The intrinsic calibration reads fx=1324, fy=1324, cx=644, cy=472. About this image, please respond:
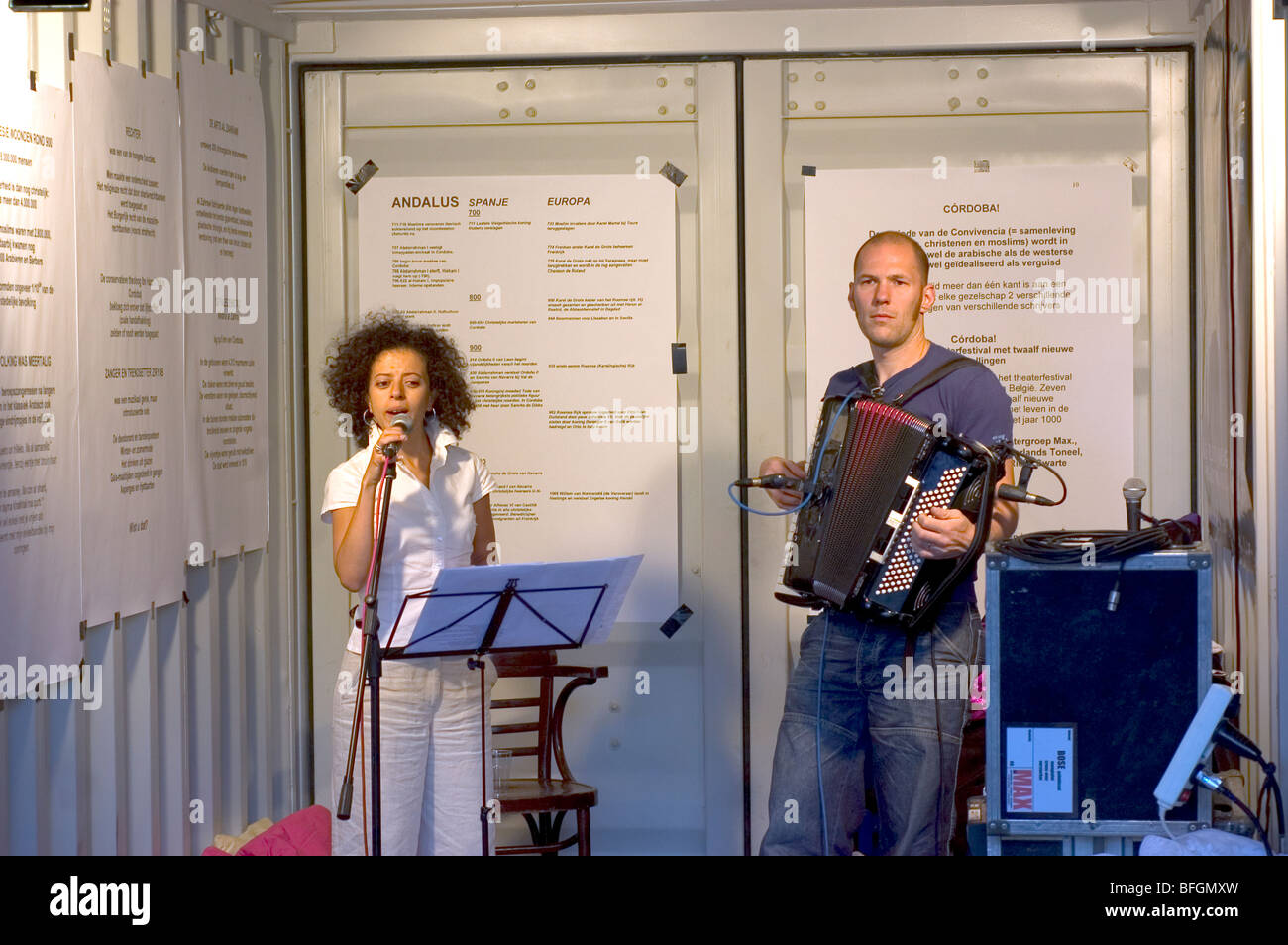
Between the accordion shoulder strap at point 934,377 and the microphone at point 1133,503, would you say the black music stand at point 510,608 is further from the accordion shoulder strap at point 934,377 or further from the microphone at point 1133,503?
the microphone at point 1133,503

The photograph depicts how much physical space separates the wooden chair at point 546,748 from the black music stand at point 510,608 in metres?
1.00

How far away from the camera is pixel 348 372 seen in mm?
4031

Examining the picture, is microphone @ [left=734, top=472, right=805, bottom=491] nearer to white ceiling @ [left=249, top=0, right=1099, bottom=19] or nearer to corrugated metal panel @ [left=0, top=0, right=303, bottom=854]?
corrugated metal panel @ [left=0, top=0, right=303, bottom=854]

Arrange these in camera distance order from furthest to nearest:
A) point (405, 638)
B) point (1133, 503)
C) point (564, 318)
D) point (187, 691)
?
point (564, 318) → point (187, 691) → point (405, 638) → point (1133, 503)

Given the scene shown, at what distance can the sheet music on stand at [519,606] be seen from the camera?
10.8ft

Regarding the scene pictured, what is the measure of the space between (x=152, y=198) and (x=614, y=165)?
1.65m

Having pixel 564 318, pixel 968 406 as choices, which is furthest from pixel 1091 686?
pixel 564 318

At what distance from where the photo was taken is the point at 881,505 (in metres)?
3.46

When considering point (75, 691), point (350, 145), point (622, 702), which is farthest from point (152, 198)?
point (622, 702)

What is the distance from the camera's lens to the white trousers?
3.60 m

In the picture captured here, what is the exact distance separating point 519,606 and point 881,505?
38.5 inches

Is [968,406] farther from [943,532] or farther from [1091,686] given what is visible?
[1091,686]

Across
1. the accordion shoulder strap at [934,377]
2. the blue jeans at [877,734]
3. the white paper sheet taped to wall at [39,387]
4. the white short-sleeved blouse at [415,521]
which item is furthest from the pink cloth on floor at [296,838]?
the accordion shoulder strap at [934,377]

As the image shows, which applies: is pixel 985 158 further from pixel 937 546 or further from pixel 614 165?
pixel 937 546
